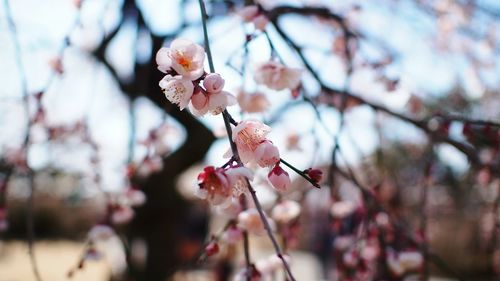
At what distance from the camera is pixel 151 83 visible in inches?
131

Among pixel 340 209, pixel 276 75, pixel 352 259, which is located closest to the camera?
pixel 276 75

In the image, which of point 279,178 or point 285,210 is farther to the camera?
point 285,210

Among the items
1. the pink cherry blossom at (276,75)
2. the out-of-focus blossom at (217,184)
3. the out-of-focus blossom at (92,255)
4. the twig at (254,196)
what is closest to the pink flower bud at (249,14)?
the pink cherry blossom at (276,75)

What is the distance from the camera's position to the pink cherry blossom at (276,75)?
3.71 ft

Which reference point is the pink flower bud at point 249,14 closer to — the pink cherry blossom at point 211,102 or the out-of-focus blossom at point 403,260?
the pink cherry blossom at point 211,102

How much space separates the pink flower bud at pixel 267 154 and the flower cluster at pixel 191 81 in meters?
0.08

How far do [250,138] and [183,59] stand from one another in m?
0.17

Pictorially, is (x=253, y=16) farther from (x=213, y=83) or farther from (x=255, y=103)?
(x=213, y=83)

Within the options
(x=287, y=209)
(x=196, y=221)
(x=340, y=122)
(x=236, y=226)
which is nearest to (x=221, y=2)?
(x=340, y=122)

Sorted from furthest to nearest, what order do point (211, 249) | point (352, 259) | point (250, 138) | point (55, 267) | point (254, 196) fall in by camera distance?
point (55, 267) < point (352, 259) < point (211, 249) < point (250, 138) < point (254, 196)

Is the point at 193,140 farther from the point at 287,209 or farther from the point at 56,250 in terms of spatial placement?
the point at 56,250

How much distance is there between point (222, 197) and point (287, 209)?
2.68ft

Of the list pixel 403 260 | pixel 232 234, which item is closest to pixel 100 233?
pixel 232 234

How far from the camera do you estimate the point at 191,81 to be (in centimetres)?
69
